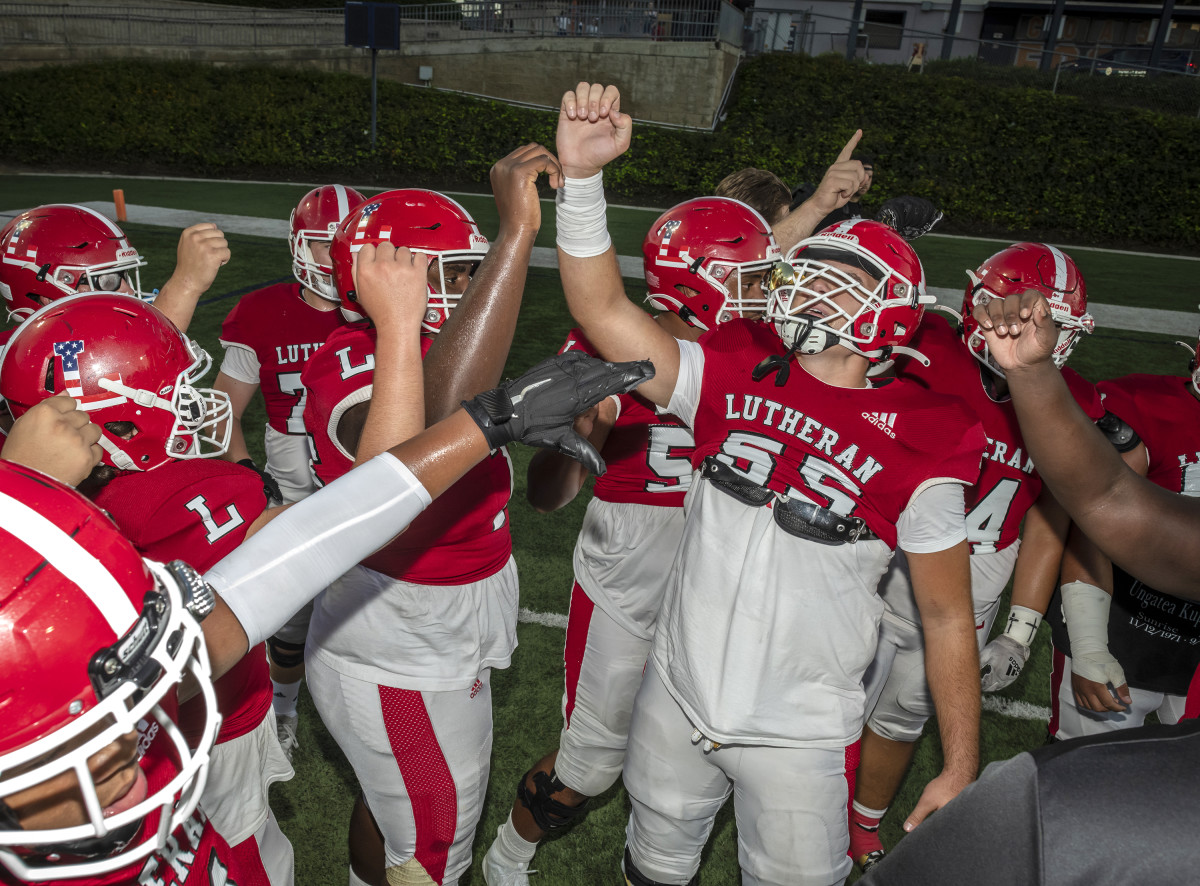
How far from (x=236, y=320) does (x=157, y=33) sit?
1136 inches

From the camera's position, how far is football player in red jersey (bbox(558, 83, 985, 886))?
238 cm

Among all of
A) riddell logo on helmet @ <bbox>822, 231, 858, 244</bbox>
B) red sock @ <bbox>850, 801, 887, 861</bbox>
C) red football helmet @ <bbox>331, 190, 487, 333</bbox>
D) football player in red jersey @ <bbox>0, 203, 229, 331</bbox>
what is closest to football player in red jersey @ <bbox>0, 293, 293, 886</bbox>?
red football helmet @ <bbox>331, 190, 487, 333</bbox>

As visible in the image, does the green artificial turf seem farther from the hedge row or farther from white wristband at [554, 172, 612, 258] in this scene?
the hedge row

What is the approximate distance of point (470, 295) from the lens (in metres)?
2.42

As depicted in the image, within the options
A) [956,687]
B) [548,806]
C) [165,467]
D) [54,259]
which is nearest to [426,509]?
[165,467]

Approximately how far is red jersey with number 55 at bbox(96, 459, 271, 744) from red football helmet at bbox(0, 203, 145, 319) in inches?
69.9

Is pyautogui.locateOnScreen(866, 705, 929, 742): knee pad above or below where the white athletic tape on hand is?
below

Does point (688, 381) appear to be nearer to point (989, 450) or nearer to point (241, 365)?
point (989, 450)

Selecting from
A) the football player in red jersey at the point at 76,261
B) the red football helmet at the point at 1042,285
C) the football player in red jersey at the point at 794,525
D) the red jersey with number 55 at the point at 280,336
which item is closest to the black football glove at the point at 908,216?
the red football helmet at the point at 1042,285

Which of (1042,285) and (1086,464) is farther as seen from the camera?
(1042,285)

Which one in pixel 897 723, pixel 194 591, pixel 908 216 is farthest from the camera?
pixel 908 216

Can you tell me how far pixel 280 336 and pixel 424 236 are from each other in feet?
6.70

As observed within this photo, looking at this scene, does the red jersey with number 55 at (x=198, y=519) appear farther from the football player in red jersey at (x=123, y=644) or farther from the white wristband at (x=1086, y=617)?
the white wristband at (x=1086, y=617)

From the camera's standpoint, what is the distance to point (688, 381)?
2.65m
